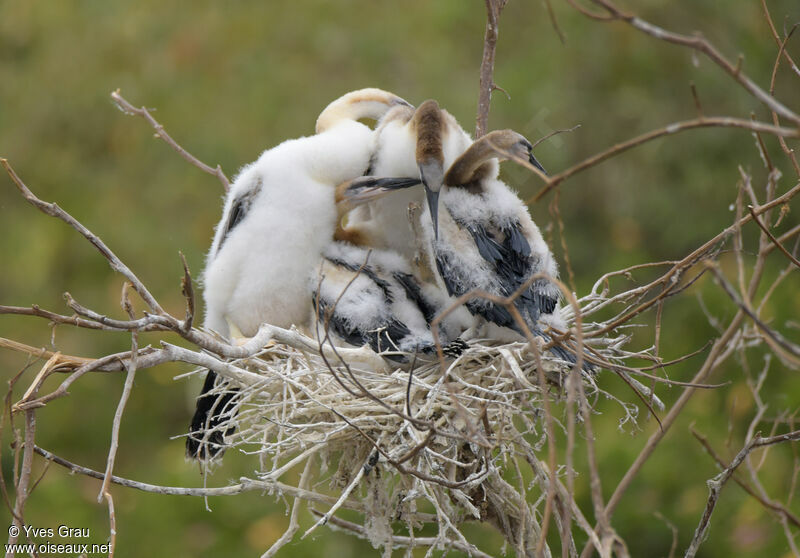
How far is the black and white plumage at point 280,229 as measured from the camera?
2.59 metres

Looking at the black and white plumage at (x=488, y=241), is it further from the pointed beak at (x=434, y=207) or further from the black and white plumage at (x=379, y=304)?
the black and white plumage at (x=379, y=304)

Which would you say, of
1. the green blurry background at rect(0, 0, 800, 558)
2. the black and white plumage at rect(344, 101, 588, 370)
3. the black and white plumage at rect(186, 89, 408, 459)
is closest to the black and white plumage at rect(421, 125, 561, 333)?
the black and white plumage at rect(344, 101, 588, 370)

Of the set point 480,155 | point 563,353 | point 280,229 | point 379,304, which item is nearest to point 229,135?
point 280,229

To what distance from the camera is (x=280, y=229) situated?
2584mm

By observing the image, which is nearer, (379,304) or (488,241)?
(488,241)

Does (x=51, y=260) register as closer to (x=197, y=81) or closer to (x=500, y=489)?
(x=197, y=81)

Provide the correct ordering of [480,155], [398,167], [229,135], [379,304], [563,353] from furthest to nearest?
[229,135] → [398,167] → [379,304] → [480,155] → [563,353]

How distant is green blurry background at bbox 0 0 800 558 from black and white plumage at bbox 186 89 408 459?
2693 mm

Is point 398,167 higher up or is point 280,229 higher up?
point 398,167

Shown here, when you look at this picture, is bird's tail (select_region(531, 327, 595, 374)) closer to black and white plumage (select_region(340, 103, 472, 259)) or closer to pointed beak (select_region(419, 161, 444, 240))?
pointed beak (select_region(419, 161, 444, 240))

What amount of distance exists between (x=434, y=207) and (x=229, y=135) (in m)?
4.09

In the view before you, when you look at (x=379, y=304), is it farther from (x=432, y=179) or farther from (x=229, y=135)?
(x=229, y=135)

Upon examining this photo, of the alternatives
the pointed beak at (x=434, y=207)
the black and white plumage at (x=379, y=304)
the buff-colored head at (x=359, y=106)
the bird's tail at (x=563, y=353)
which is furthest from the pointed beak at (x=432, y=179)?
the buff-colored head at (x=359, y=106)

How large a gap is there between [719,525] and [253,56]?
13.7 ft
